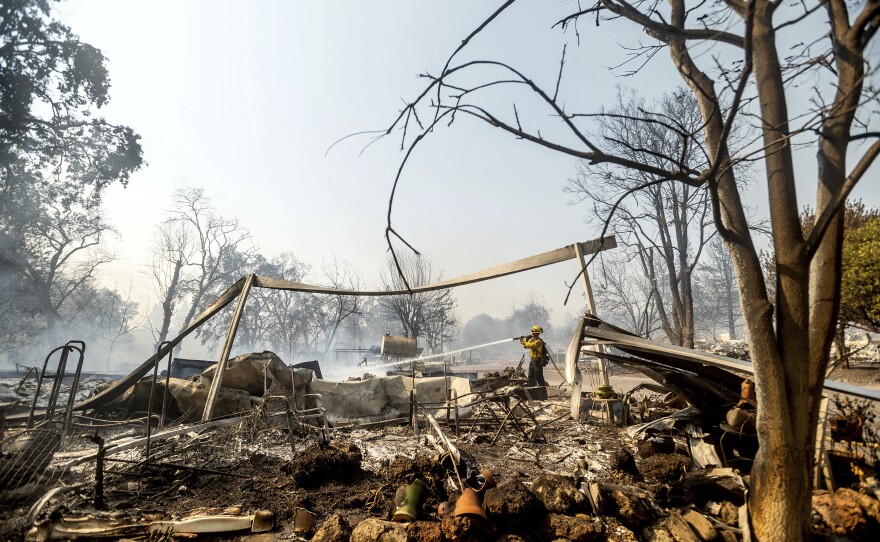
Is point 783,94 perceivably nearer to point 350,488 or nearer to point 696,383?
point 696,383

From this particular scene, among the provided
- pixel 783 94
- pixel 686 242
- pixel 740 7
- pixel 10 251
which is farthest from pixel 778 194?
pixel 10 251

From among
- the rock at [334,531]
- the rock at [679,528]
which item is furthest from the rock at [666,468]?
the rock at [334,531]

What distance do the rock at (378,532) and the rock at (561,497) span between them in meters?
1.28

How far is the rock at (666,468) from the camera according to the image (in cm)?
413

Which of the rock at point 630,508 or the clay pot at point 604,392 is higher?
the clay pot at point 604,392

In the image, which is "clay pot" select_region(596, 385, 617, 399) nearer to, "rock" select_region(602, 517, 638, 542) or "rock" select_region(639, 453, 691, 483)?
"rock" select_region(639, 453, 691, 483)

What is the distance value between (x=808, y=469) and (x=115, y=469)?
6463 millimetres

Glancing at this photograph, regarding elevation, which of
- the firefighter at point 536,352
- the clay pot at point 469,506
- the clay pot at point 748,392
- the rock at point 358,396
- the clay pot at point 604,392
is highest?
the firefighter at point 536,352

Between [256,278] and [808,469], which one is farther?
[256,278]

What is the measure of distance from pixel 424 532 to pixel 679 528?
2039 mm

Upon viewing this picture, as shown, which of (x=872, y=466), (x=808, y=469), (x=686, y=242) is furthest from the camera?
(x=686, y=242)

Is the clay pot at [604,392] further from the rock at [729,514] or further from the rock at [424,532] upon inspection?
the rock at [424,532]

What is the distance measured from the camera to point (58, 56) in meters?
17.3

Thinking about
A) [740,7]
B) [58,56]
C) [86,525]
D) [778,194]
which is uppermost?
[58,56]
